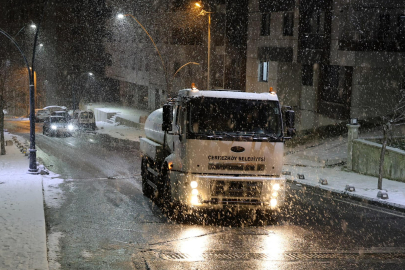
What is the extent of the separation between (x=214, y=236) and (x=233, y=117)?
264 cm

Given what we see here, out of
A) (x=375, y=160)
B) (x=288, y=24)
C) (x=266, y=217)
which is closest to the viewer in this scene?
(x=266, y=217)

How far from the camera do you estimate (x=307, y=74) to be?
35.2 m

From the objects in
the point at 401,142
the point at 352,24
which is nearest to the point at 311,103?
the point at 352,24

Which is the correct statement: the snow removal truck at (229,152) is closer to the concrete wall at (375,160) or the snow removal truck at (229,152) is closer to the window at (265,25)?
the concrete wall at (375,160)

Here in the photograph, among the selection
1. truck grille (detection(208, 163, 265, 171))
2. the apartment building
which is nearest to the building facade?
the apartment building

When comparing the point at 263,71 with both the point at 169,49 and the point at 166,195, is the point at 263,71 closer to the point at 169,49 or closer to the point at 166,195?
the point at 169,49

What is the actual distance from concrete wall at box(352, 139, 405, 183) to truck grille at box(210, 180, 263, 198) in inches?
348

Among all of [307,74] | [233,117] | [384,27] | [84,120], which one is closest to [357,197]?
[233,117]

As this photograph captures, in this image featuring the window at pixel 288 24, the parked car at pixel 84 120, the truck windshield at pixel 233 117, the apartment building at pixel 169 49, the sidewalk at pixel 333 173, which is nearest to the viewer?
the truck windshield at pixel 233 117

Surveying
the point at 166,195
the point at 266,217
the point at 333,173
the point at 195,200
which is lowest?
the point at 333,173

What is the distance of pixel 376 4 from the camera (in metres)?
29.5

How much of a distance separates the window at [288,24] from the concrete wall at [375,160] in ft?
50.9

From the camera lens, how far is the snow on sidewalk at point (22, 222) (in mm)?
9023

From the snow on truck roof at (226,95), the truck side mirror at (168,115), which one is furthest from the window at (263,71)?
the truck side mirror at (168,115)
